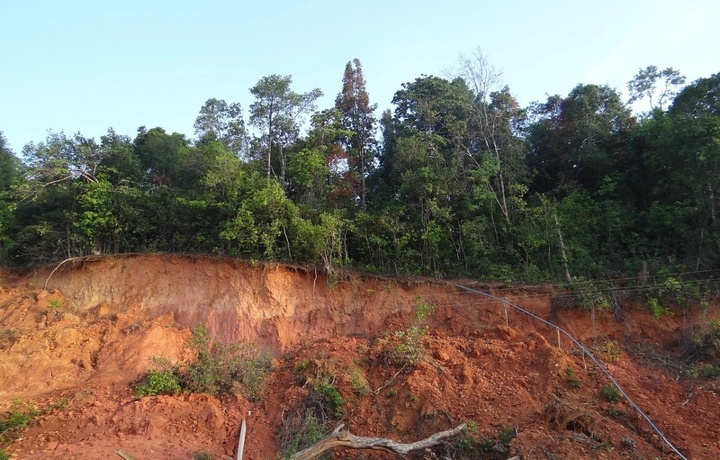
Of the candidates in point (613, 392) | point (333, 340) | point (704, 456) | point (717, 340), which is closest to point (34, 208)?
point (333, 340)

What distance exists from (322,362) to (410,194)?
7586 mm

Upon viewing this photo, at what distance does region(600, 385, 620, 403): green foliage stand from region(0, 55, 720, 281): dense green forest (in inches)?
184

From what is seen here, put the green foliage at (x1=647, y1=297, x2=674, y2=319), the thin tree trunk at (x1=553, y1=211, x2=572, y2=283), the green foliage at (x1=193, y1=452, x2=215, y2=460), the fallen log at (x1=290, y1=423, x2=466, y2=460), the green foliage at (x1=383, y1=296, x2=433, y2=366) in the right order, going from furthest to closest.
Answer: the thin tree trunk at (x1=553, y1=211, x2=572, y2=283), the green foliage at (x1=647, y1=297, x2=674, y2=319), the green foliage at (x1=383, y1=296, x2=433, y2=366), the green foliage at (x1=193, y1=452, x2=215, y2=460), the fallen log at (x1=290, y1=423, x2=466, y2=460)

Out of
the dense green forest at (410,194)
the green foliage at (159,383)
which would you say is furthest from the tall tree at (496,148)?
the green foliage at (159,383)

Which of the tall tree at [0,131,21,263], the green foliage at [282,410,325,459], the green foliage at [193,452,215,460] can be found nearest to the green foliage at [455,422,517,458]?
the green foliage at [282,410,325,459]

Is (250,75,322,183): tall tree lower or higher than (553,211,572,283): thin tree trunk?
higher

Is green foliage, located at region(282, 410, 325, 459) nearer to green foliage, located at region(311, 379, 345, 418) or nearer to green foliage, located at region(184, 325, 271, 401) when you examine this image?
green foliage, located at region(311, 379, 345, 418)

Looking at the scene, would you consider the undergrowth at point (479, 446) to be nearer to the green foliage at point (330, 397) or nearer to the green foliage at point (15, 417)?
the green foliage at point (330, 397)

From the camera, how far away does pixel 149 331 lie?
14.0m

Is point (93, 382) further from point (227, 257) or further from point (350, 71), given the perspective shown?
point (350, 71)

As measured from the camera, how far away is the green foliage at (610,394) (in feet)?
37.1

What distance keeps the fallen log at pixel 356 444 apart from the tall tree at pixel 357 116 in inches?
555

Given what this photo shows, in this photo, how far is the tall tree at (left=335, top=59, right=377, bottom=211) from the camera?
2264cm

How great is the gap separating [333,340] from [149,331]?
17.6 ft
